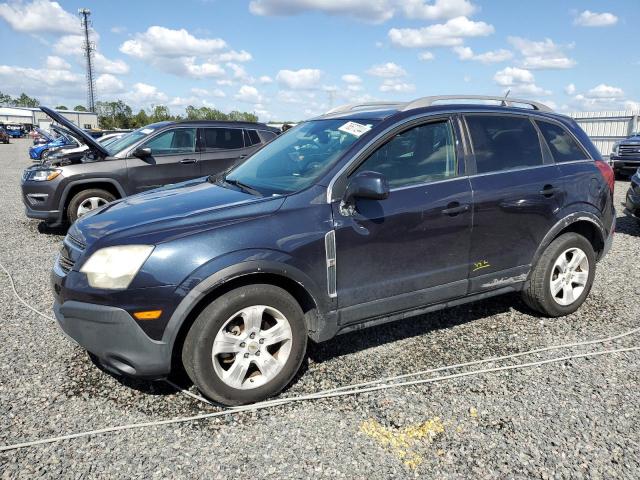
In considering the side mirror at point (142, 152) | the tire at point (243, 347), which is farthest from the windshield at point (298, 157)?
the side mirror at point (142, 152)

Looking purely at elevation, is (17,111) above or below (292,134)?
above

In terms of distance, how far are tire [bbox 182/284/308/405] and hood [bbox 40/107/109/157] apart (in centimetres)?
528

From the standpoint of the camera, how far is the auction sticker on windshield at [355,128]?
11.4ft

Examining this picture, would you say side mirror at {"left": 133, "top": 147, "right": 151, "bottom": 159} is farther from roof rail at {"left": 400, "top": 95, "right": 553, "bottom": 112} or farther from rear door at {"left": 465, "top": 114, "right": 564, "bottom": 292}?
rear door at {"left": 465, "top": 114, "right": 564, "bottom": 292}

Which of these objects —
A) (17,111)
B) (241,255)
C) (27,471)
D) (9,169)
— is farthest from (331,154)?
(17,111)

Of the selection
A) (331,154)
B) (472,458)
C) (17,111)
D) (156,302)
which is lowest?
(472,458)

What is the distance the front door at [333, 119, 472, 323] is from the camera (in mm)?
3199

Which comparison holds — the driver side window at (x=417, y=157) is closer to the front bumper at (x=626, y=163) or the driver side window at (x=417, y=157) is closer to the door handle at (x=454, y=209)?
the door handle at (x=454, y=209)

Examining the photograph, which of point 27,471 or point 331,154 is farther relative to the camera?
point 331,154

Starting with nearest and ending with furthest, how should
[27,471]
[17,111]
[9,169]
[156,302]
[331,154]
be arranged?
[27,471]
[156,302]
[331,154]
[9,169]
[17,111]

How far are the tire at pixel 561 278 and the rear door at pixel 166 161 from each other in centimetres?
557

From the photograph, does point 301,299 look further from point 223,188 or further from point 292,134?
point 292,134

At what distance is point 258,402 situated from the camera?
3.04 metres

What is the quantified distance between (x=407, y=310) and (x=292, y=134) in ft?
5.78
